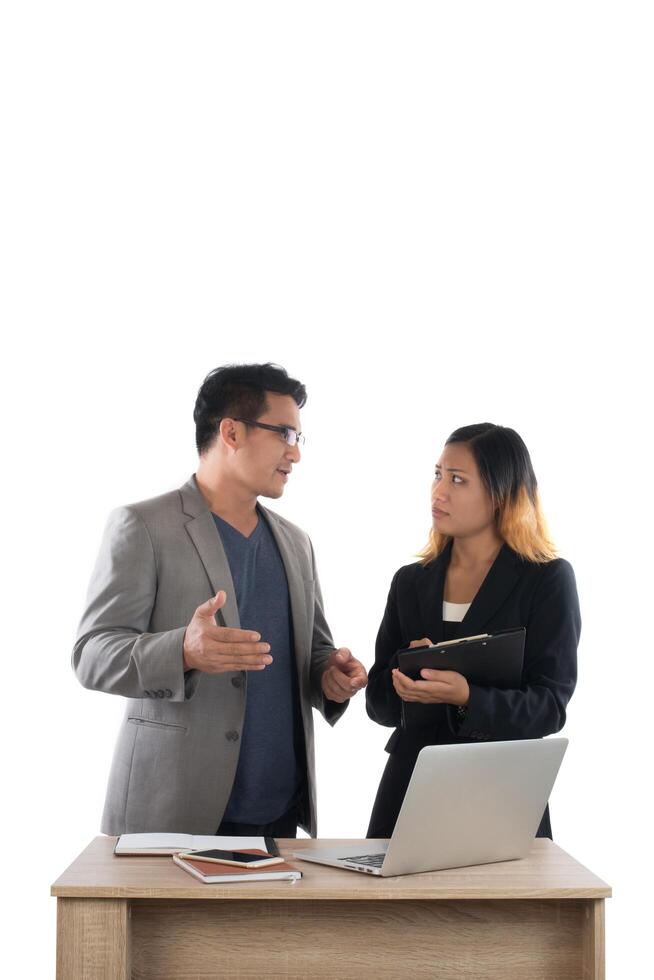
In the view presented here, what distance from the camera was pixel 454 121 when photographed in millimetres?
4379

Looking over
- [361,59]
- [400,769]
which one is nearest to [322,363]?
[361,59]

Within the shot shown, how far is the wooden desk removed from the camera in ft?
6.15

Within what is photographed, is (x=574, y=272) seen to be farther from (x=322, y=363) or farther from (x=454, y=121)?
(x=322, y=363)

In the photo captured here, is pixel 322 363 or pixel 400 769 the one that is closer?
pixel 400 769

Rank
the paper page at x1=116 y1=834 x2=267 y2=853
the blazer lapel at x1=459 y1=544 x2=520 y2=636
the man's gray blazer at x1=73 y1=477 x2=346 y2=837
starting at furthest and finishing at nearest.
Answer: the blazer lapel at x1=459 y1=544 x2=520 y2=636 < the man's gray blazer at x1=73 y1=477 x2=346 y2=837 < the paper page at x1=116 y1=834 x2=267 y2=853

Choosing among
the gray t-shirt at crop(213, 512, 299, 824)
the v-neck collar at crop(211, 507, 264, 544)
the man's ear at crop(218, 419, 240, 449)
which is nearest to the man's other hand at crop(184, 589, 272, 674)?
the gray t-shirt at crop(213, 512, 299, 824)

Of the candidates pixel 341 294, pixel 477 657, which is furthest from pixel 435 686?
pixel 341 294

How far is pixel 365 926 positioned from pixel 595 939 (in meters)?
0.42

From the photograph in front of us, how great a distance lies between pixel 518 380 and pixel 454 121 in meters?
1.13

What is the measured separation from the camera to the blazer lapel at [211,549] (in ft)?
8.50

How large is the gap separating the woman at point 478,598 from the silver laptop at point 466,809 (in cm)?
30

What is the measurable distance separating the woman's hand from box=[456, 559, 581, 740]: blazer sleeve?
28 mm

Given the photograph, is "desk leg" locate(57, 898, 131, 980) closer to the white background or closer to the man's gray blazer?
the man's gray blazer

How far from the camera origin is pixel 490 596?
8.45ft
